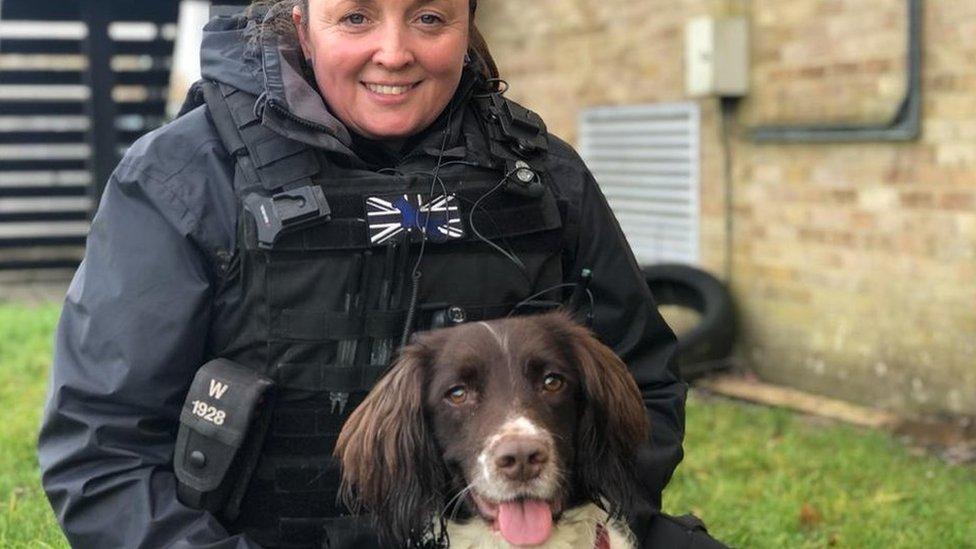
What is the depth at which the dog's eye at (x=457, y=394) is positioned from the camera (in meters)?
2.84

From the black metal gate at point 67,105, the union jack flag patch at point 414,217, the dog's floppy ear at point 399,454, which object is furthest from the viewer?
the black metal gate at point 67,105

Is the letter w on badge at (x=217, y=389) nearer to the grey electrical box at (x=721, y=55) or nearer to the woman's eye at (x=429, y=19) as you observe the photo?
the woman's eye at (x=429, y=19)

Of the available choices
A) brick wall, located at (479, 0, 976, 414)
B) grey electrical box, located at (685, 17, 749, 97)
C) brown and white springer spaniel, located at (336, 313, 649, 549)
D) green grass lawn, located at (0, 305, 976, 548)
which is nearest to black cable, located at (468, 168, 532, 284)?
brown and white springer spaniel, located at (336, 313, 649, 549)

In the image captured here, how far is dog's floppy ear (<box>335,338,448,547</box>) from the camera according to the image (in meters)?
2.87

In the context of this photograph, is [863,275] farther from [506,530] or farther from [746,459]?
[506,530]

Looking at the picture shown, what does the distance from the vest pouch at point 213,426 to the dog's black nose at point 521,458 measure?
26.0 inches

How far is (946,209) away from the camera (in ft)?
22.2

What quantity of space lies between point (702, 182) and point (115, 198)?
579cm

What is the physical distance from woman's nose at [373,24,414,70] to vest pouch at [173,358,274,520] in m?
0.84

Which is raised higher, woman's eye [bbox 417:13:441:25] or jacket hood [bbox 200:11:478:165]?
woman's eye [bbox 417:13:441:25]

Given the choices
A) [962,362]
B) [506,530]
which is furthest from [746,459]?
[506,530]

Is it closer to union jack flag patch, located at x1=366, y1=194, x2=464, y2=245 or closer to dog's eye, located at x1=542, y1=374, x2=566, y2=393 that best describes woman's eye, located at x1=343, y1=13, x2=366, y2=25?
union jack flag patch, located at x1=366, y1=194, x2=464, y2=245

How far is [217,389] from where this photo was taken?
9.82ft

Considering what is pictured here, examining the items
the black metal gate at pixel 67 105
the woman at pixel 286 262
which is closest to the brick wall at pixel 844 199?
A: the woman at pixel 286 262
